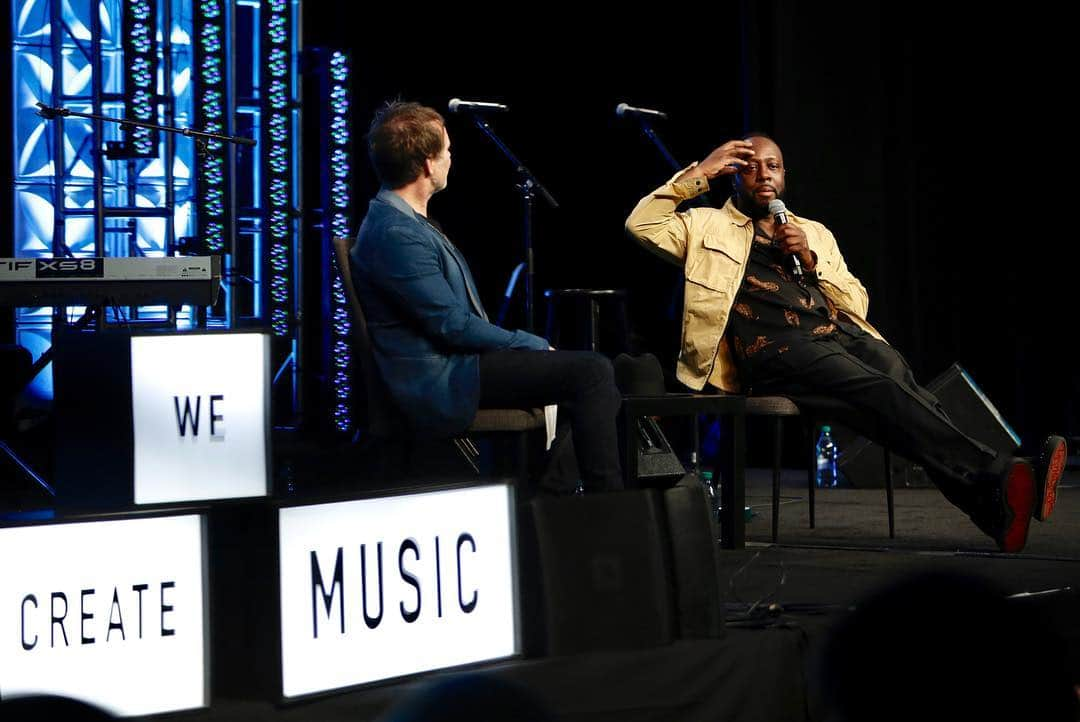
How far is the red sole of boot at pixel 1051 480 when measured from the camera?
3.02 m

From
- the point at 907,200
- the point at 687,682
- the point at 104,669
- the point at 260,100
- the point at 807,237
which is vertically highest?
the point at 260,100

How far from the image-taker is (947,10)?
17.4ft

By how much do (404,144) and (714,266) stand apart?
993 millimetres

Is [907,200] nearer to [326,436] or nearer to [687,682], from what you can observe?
[326,436]

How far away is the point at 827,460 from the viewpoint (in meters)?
4.89

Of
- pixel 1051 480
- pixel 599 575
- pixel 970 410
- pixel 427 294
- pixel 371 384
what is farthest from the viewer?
pixel 970 410

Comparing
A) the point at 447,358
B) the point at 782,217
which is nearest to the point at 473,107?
the point at 782,217

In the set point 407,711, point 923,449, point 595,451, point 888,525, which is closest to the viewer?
point 407,711

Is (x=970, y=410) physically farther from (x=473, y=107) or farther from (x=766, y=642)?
(x=766, y=642)

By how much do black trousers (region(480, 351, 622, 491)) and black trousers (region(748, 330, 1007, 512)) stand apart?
758 millimetres

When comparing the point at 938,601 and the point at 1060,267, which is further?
the point at 1060,267

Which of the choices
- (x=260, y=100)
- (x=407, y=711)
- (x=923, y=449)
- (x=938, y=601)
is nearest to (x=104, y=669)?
(x=407, y=711)

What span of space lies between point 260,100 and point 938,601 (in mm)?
6313

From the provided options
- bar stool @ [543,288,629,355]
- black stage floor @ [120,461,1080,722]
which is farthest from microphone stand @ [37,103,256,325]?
black stage floor @ [120,461,1080,722]
